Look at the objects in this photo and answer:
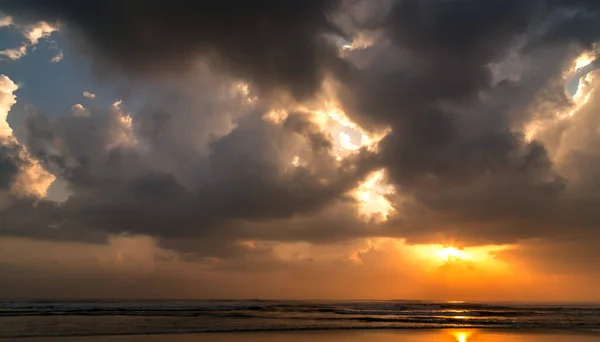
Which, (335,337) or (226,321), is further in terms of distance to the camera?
(226,321)

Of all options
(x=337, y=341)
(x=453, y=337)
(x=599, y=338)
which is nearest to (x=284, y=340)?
(x=337, y=341)

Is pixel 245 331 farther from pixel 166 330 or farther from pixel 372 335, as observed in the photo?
pixel 372 335

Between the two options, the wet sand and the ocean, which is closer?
the wet sand

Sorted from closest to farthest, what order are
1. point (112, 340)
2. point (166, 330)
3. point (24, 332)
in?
point (112, 340)
point (24, 332)
point (166, 330)

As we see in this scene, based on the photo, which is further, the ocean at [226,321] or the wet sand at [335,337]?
the ocean at [226,321]

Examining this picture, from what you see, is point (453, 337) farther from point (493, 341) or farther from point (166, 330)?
point (166, 330)

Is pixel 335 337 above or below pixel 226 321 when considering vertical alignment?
above

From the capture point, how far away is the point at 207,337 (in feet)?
105

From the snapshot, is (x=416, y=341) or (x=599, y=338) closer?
(x=416, y=341)

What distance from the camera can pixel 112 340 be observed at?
2978 centimetres

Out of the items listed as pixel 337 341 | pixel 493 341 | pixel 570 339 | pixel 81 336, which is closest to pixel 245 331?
pixel 337 341

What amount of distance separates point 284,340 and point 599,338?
1050 inches

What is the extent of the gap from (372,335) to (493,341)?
9.05 metres

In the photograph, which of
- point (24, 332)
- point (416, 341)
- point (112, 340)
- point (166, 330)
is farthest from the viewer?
point (166, 330)
